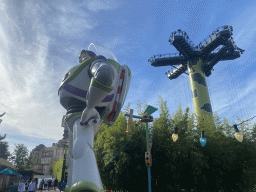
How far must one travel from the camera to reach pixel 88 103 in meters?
3.17

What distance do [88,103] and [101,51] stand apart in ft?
5.62

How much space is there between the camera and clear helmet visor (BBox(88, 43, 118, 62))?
4335 mm

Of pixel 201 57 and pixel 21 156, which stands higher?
pixel 201 57

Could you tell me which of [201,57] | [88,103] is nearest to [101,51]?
[88,103]

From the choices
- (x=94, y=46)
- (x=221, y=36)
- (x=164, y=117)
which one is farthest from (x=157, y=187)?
(x=221, y=36)

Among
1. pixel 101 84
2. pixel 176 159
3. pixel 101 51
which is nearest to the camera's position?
pixel 101 84

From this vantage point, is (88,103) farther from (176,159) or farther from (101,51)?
(176,159)

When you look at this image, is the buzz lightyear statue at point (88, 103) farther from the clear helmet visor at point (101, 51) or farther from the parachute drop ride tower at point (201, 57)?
the parachute drop ride tower at point (201, 57)

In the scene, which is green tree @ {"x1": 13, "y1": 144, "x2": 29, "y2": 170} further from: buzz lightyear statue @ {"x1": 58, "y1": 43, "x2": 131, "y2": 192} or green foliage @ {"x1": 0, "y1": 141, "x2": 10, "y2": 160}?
buzz lightyear statue @ {"x1": 58, "y1": 43, "x2": 131, "y2": 192}

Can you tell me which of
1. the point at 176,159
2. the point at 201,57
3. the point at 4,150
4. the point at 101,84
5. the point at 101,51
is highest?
the point at 201,57

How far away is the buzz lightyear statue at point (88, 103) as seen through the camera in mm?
2918

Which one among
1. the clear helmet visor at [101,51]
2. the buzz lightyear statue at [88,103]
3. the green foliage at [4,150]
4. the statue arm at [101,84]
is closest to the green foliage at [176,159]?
the buzz lightyear statue at [88,103]

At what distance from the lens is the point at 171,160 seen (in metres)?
8.32

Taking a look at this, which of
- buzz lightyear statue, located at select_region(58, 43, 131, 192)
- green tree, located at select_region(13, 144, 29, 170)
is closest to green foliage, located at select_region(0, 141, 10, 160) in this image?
green tree, located at select_region(13, 144, 29, 170)
